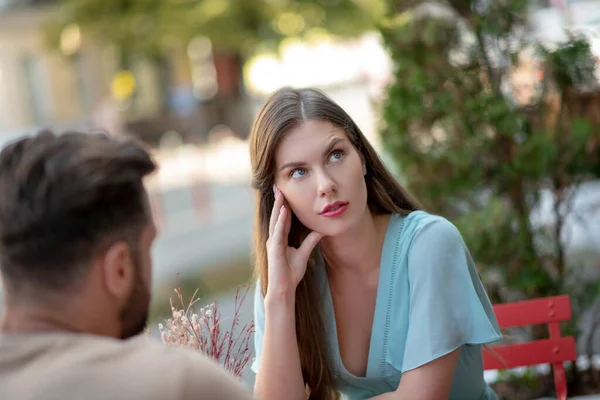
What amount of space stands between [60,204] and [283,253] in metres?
1.01

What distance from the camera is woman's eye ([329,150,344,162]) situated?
2.20 metres

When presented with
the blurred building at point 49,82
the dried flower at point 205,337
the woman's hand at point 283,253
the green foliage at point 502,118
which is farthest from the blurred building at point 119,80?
the dried flower at point 205,337


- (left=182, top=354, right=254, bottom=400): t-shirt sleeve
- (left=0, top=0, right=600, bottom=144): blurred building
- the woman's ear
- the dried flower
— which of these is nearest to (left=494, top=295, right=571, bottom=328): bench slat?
the woman's ear

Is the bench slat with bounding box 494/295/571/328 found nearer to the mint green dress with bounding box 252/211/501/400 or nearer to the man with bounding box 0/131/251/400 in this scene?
the mint green dress with bounding box 252/211/501/400

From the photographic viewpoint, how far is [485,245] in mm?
3721

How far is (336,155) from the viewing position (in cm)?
220

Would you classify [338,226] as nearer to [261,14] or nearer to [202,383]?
[202,383]

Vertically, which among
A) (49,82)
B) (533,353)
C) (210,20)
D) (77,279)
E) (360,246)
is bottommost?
(533,353)

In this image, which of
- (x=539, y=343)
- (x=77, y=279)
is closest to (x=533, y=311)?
(x=539, y=343)

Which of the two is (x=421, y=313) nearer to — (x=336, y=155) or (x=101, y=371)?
(x=336, y=155)

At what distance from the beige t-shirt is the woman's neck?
1.00 m

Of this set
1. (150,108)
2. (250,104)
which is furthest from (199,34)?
(150,108)

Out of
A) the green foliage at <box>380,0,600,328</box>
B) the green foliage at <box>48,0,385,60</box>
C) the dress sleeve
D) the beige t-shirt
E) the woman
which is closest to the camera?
the beige t-shirt

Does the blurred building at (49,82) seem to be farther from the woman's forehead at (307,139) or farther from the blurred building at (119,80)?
the woman's forehead at (307,139)
